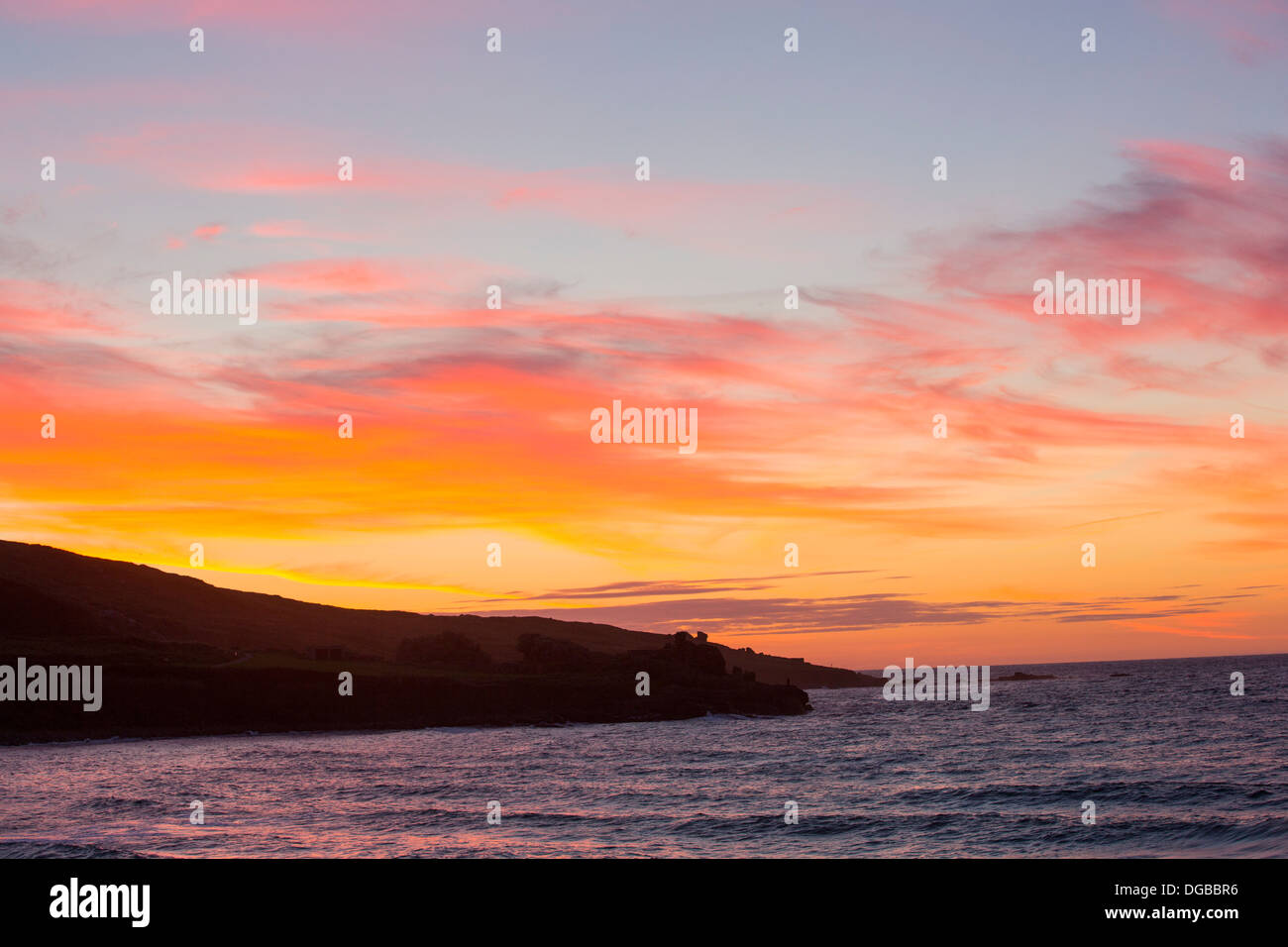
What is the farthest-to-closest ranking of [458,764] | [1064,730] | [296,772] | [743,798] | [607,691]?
1. [607,691]
2. [1064,730]
3. [458,764]
4. [296,772]
5. [743,798]

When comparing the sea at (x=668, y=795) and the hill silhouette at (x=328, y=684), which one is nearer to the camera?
the sea at (x=668, y=795)

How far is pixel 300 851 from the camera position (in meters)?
33.0

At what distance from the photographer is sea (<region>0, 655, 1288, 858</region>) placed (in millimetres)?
A: 35469

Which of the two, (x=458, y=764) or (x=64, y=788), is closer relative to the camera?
(x=64, y=788)

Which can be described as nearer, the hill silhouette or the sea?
the sea

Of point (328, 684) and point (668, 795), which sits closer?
point (668, 795)

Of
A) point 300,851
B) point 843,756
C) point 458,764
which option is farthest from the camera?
point 843,756

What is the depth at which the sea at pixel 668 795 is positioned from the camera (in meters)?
35.5

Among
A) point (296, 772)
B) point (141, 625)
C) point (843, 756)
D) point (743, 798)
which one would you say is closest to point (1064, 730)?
point (843, 756)

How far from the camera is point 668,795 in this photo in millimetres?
50469
